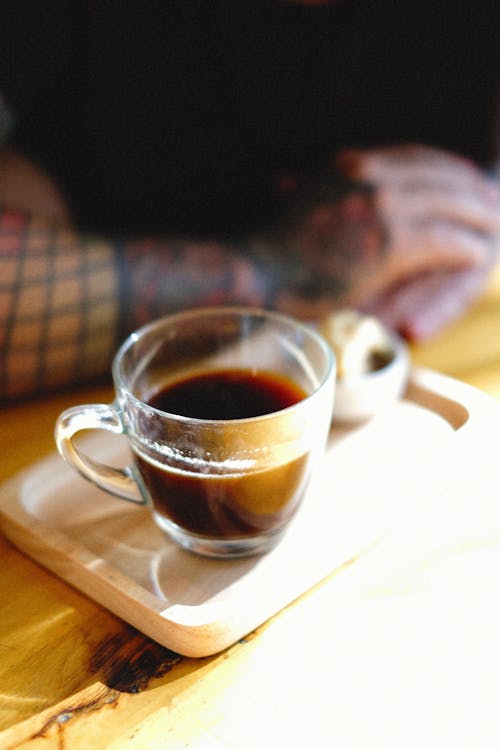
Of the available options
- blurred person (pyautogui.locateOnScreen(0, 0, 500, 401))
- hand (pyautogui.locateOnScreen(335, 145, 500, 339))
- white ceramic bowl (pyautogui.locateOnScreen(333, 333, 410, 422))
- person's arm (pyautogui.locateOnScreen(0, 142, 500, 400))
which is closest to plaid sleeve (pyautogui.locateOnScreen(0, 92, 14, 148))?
blurred person (pyautogui.locateOnScreen(0, 0, 500, 401))

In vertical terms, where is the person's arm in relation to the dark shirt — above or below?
below

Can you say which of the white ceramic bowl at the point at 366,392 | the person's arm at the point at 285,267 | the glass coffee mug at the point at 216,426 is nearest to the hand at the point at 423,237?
the person's arm at the point at 285,267

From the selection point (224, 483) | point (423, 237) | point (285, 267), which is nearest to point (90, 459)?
point (224, 483)

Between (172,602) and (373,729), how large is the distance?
150 millimetres

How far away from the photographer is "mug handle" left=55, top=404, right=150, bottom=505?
508mm

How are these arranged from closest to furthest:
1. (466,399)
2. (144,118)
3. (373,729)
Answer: (373,729) < (466,399) < (144,118)

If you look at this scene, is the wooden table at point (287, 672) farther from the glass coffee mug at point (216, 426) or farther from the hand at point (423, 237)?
the hand at point (423, 237)

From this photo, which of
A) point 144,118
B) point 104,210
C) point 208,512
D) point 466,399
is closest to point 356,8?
point 144,118

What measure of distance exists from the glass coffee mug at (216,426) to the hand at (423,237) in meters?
0.31

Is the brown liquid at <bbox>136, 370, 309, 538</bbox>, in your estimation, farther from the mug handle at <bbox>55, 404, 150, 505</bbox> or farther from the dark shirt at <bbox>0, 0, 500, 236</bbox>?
the dark shirt at <bbox>0, 0, 500, 236</bbox>

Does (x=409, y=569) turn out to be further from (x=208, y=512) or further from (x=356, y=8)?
(x=356, y=8)

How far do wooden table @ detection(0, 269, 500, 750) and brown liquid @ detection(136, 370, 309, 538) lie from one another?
0.22 feet

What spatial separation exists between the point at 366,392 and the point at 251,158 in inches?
18.3

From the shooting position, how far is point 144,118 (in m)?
0.93
